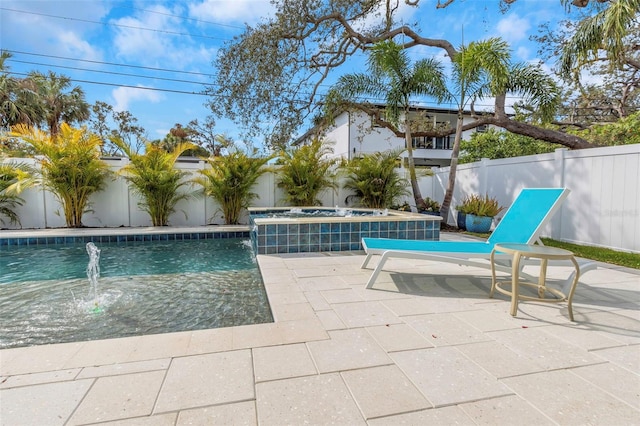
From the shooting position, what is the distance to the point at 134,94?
585 inches

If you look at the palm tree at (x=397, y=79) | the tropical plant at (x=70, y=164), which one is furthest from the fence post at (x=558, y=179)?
the tropical plant at (x=70, y=164)

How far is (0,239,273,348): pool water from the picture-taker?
270 centimetres

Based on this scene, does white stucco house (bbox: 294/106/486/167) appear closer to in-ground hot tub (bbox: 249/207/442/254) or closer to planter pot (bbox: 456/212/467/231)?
planter pot (bbox: 456/212/467/231)

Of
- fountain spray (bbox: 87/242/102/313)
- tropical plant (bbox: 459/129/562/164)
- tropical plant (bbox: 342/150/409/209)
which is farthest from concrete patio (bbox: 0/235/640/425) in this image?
tropical plant (bbox: 459/129/562/164)

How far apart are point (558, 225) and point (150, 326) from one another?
749 cm

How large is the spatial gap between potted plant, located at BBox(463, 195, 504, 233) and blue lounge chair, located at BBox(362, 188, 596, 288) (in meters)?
4.22

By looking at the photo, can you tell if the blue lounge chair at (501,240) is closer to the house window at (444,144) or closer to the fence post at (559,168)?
the fence post at (559,168)

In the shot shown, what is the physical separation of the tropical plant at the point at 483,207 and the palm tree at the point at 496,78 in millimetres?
1817

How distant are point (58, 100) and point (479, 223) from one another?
20613mm

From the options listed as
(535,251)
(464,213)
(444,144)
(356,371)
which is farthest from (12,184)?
(444,144)

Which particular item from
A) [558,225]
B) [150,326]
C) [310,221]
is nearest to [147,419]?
[150,326]

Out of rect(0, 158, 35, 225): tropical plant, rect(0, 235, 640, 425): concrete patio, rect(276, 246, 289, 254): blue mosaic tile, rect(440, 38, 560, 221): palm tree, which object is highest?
rect(440, 38, 560, 221): palm tree

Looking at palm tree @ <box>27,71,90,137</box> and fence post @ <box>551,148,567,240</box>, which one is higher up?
palm tree @ <box>27,71,90,137</box>

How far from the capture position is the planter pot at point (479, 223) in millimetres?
7781
